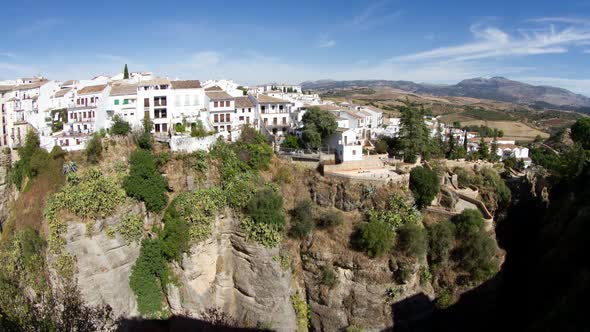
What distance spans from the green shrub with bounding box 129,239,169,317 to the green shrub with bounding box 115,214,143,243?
0.74m

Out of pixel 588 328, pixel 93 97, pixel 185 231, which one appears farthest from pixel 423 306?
pixel 93 97

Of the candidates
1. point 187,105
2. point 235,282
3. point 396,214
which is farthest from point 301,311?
point 187,105

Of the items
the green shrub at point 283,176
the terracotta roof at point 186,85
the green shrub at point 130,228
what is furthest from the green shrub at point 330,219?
the terracotta roof at point 186,85

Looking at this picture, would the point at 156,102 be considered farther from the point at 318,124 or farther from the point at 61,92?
the point at 318,124

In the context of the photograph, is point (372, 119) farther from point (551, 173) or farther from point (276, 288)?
point (276, 288)

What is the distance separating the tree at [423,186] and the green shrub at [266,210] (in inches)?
410

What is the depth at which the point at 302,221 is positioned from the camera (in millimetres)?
29984

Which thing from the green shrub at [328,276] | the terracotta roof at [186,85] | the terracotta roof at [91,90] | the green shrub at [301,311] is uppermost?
the terracotta roof at [186,85]

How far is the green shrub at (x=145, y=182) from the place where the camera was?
28672mm

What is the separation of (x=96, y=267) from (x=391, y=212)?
65.9 ft

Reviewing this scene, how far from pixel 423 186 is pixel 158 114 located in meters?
23.5

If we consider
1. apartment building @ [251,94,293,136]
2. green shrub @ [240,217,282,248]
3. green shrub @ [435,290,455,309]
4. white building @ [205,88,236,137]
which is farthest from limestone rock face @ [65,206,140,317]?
green shrub @ [435,290,455,309]

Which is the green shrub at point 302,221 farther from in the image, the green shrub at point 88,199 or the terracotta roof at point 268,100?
the terracotta roof at point 268,100

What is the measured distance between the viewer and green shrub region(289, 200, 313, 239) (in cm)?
2981
